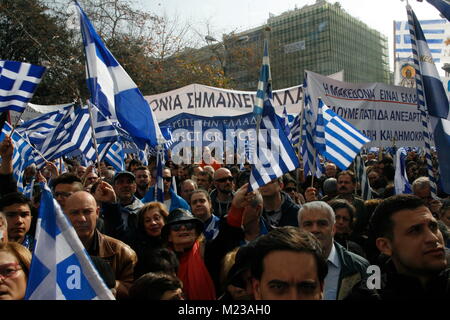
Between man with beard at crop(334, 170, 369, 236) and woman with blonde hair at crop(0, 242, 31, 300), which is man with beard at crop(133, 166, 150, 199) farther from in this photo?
woman with blonde hair at crop(0, 242, 31, 300)

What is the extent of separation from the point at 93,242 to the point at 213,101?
7361mm

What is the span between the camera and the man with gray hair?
2.77m

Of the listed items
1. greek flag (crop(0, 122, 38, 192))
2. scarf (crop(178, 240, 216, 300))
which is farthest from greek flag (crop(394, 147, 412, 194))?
greek flag (crop(0, 122, 38, 192))

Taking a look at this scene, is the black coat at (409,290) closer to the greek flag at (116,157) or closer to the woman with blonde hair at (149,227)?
the woman with blonde hair at (149,227)

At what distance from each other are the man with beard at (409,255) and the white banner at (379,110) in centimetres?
542

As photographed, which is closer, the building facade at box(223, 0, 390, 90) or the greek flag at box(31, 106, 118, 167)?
the greek flag at box(31, 106, 118, 167)

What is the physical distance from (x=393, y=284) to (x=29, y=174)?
653 cm

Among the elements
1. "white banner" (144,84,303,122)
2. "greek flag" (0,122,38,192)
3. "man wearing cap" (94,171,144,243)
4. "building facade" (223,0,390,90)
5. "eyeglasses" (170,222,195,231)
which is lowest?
"eyeglasses" (170,222,195,231)

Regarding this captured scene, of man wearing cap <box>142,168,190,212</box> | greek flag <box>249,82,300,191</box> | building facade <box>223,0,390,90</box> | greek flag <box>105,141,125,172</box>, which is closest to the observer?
greek flag <box>249,82,300,191</box>

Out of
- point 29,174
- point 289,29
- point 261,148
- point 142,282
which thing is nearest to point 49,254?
point 142,282

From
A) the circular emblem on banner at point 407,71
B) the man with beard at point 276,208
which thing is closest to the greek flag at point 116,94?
the man with beard at point 276,208

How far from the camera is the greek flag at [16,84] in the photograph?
4430mm
